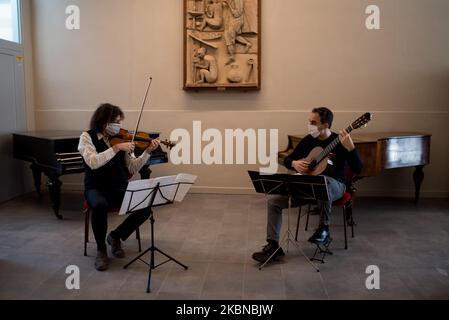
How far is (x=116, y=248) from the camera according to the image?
3.31 meters

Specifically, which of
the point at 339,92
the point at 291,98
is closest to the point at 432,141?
the point at 339,92

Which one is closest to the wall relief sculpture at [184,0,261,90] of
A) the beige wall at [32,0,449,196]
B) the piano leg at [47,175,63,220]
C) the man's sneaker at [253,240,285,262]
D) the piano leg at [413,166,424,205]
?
the beige wall at [32,0,449,196]

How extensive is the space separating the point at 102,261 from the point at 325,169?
1752mm

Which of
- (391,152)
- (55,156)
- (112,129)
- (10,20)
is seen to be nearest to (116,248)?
(112,129)

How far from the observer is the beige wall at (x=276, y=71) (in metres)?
5.14

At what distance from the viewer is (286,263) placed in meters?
3.18

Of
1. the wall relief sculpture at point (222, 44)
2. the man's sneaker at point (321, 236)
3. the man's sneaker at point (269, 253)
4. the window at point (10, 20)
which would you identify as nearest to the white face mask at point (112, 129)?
the man's sneaker at point (269, 253)

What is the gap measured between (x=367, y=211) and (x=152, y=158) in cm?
234

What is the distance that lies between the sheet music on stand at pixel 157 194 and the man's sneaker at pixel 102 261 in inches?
20.5

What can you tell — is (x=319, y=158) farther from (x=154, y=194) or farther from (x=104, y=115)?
(x=104, y=115)

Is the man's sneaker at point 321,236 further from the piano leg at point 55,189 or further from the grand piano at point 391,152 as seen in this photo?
the piano leg at point 55,189

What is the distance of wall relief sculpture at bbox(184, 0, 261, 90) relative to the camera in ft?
17.0
